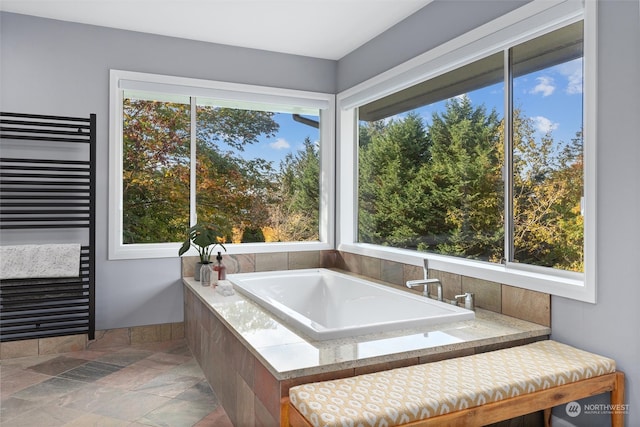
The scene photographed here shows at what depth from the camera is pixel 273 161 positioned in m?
4.14

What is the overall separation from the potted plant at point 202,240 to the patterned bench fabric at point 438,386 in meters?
1.98

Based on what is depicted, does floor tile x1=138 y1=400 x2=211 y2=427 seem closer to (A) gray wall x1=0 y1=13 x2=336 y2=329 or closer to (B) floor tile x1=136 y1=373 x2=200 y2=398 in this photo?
(B) floor tile x1=136 y1=373 x2=200 y2=398

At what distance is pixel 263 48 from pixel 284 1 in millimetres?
934

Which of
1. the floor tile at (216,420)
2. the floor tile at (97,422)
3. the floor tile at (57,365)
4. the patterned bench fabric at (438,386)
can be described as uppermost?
the patterned bench fabric at (438,386)

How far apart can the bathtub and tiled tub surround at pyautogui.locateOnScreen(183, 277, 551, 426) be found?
5 centimetres

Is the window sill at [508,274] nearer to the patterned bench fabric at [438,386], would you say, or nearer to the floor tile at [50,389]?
the patterned bench fabric at [438,386]

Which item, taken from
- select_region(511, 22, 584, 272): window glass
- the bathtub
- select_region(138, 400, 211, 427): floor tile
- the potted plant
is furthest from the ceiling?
select_region(138, 400, 211, 427): floor tile

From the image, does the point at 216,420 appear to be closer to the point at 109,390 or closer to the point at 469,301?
the point at 109,390

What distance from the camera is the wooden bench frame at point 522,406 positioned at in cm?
151

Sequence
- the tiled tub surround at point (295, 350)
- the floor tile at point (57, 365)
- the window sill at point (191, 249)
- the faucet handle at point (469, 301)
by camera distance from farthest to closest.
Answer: the window sill at point (191, 249) < the floor tile at point (57, 365) < the faucet handle at point (469, 301) < the tiled tub surround at point (295, 350)

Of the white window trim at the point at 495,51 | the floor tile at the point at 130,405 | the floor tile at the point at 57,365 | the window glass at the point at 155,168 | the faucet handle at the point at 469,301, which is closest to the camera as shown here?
the white window trim at the point at 495,51

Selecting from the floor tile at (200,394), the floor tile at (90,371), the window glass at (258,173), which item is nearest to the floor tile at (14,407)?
the floor tile at (90,371)

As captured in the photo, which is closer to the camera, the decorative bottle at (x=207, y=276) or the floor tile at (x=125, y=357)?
the floor tile at (x=125, y=357)

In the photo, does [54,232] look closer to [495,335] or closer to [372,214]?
[372,214]
